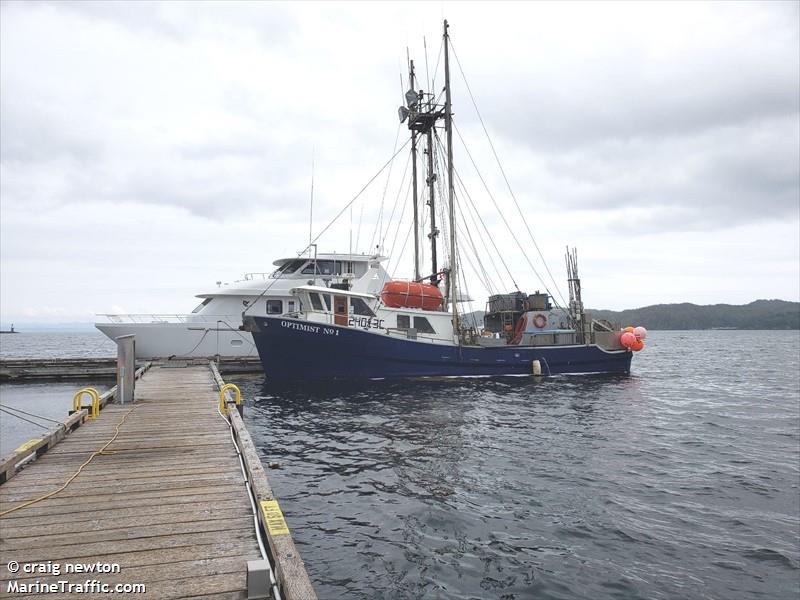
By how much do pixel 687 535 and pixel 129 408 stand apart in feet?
38.5

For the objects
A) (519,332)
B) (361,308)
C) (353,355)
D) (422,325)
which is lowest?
(353,355)

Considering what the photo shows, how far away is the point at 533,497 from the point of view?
934 centimetres

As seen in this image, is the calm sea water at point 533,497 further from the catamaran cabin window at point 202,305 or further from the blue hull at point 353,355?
the catamaran cabin window at point 202,305

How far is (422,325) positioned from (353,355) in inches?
162

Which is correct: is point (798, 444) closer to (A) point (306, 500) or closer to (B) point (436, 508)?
(B) point (436, 508)

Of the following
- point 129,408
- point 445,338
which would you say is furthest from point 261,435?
point 445,338

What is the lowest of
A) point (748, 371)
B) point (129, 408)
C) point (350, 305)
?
point (748, 371)

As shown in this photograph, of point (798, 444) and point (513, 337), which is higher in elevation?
point (513, 337)

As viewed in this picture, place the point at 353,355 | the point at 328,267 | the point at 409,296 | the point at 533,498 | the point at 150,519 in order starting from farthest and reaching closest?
the point at 328,267
the point at 409,296
the point at 353,355
the point at 533,498
the point at 150,519

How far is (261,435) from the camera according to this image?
544 inches

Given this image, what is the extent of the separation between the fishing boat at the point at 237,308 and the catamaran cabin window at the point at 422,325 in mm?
3814

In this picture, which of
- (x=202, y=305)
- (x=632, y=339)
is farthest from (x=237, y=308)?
(x=632, y=339)

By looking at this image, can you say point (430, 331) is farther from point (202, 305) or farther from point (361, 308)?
point (202, 305)

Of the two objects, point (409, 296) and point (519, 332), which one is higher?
point (409, 296)
